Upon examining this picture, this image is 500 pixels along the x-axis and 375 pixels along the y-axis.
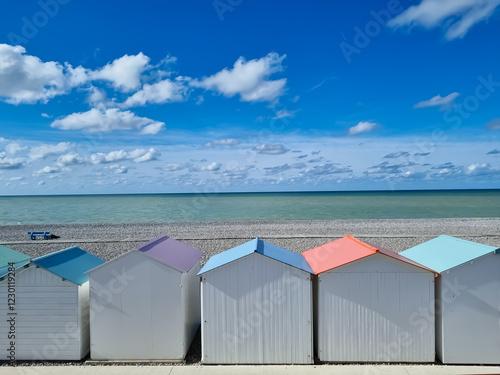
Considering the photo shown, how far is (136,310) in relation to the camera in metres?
8.11

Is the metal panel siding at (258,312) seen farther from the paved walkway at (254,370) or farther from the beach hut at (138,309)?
the beach hut at (138,309)

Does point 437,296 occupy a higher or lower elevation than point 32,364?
higher

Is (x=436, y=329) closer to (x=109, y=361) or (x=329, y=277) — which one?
(x=329, y=277)

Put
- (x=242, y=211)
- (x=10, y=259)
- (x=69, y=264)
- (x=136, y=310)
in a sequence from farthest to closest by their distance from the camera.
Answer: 1. (x=242, y=211)
2. (x=10, y=259)
3. (x=69, y=264)
4. (x=136, y=310)

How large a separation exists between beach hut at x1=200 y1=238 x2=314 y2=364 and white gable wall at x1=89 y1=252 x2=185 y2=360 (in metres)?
0.79

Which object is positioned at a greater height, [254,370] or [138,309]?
[138,309]

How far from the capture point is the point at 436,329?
8.00 meters

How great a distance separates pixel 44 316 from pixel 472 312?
31.6 feet

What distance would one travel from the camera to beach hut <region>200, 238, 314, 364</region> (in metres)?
7.87

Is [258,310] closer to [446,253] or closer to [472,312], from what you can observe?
[472,312]

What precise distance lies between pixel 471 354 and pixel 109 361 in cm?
814

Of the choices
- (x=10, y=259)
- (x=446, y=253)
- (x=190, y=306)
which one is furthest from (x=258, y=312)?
(x=10, y=259)

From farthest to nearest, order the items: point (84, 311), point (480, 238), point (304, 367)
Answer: point (480, 238), point (84, 311), point (304, 367)

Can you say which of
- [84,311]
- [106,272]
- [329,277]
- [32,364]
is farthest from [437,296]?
[32,364]
